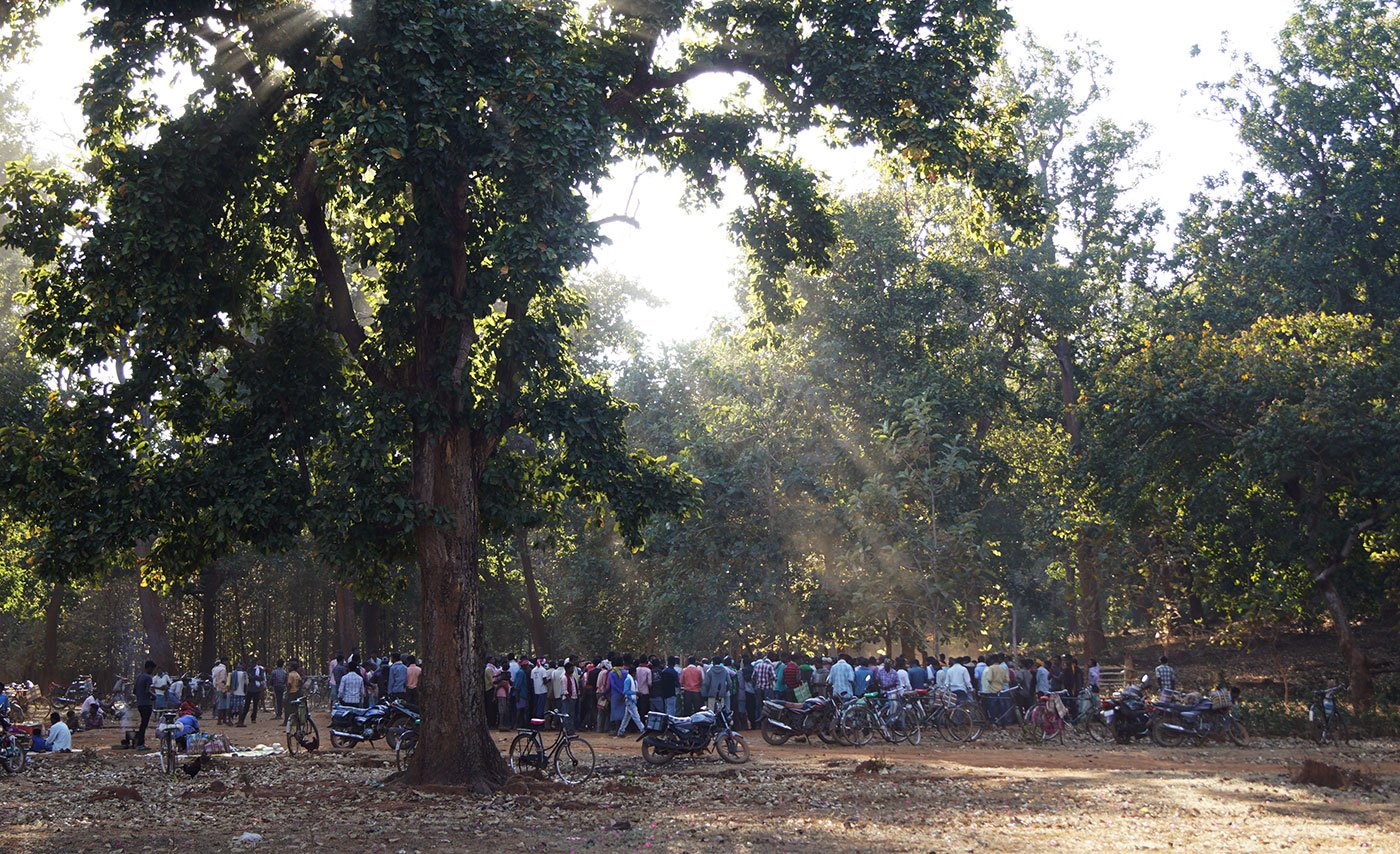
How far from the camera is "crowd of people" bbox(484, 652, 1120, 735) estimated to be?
2272 cm

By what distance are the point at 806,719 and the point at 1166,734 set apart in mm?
6341

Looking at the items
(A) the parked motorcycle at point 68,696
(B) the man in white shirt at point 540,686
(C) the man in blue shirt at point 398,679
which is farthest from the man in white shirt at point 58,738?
(A) the parked motorcycle at point 68,696

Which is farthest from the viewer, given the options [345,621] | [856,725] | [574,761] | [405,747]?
[345,621]

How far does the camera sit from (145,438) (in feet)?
46.1

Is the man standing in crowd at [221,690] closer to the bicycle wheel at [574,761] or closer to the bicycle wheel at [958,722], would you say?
the bicycle wheel at [574,761]

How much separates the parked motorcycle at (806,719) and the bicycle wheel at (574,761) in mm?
4803

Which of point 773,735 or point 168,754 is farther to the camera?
point 773,735

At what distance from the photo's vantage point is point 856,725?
67.3ft

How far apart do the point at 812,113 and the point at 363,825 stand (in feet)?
34.6

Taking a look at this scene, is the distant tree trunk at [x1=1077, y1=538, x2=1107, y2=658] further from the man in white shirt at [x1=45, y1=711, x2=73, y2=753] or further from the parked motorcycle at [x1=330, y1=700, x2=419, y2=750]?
the man in white shirt at [x1=45, y1=711, x2=73, y2=753]

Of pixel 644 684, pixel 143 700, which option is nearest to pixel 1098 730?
pixel 644 684

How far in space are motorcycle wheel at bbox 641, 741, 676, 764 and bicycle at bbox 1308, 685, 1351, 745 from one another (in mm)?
11467

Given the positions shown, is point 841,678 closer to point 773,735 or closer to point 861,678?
point 861,678

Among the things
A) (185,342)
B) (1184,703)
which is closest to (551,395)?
(185,342)
